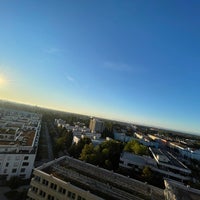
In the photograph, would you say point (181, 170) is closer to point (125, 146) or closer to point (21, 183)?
point (125, 146)

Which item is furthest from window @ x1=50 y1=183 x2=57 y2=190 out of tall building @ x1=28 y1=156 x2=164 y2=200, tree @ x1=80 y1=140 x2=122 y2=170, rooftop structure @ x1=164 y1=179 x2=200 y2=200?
tree @ x1=80 y1=140 x2=122 y2=170

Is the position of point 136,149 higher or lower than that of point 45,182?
higher

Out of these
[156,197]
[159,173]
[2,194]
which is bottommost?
[2,194]

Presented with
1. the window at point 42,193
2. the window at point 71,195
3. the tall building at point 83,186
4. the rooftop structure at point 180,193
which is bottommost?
the window at point 42,193

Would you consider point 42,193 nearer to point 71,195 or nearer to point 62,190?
point 62,190

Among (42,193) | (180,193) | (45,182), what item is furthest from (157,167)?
(45,182)

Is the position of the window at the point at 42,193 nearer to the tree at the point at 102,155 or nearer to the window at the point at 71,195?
the window at the point at 71,195

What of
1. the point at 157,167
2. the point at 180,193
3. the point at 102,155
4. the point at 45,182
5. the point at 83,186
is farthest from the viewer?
the point at 157,167

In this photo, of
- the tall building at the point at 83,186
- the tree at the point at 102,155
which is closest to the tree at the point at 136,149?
the tree at the point at 102,155

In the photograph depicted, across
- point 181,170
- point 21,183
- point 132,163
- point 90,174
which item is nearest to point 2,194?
point 21,183
